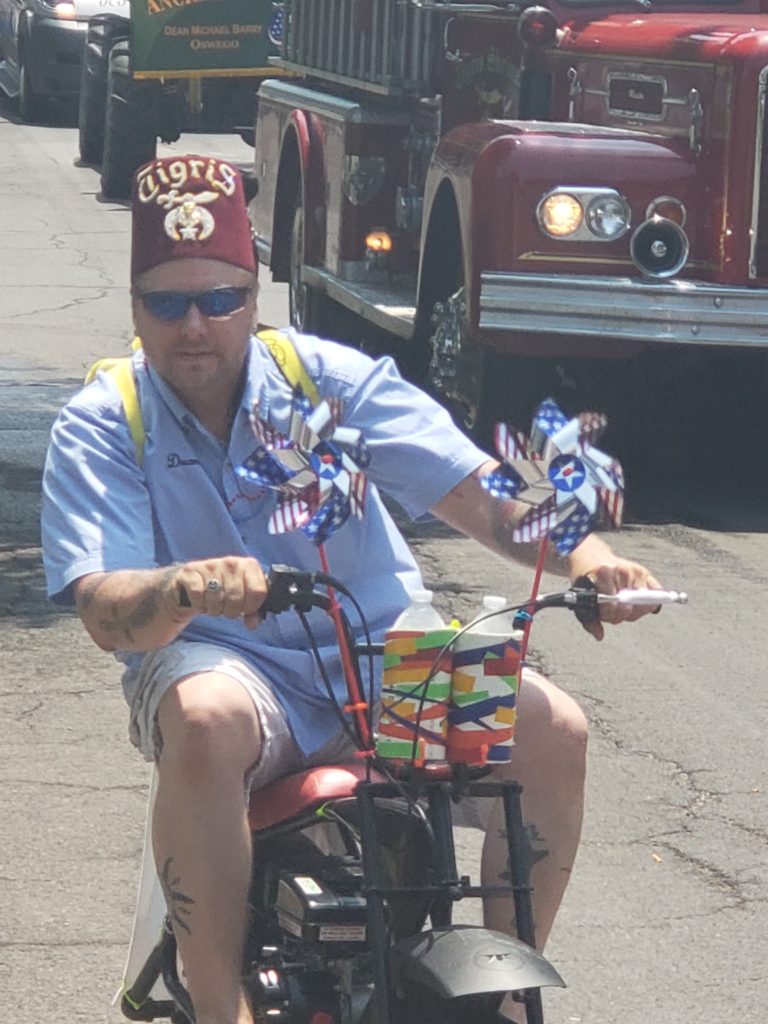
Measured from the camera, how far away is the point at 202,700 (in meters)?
3.32

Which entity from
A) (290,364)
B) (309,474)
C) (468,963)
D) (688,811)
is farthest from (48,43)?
(468,963)

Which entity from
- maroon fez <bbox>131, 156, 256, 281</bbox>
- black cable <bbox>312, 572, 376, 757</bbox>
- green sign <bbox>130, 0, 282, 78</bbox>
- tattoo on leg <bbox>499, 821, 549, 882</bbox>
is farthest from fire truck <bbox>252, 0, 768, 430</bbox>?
green sign <bbox>130, 0, 282, 78</bbox>

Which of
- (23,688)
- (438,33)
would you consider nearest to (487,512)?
(23,688)

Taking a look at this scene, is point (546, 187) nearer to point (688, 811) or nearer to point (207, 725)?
point (688, 811)

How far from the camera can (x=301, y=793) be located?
3.34m

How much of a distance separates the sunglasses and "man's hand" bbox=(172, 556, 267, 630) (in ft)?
1.94

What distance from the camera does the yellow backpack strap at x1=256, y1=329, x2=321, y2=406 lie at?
3760 mm

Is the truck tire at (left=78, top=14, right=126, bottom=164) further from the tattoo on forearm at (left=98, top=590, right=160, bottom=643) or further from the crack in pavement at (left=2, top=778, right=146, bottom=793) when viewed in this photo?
the tattoo on forearm at (left=98, top=590, right=160, bottom=643)

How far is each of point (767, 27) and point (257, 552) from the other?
5.79 meters

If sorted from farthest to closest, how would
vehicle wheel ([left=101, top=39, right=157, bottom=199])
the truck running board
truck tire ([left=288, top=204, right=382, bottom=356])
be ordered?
vehicle wheel ([left=101, top=39, right=157, bottom=199]) → truck tire ([left=288, top=204, right=382, bottom=356]) → the truck running board

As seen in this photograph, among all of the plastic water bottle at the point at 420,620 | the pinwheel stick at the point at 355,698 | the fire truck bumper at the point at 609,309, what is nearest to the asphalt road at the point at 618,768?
the fire truck bumper at the point at 609,309

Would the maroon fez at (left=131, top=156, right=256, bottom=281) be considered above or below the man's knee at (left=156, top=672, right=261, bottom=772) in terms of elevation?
above

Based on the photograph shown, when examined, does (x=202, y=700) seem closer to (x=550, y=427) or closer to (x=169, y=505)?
(x=169, y=505)

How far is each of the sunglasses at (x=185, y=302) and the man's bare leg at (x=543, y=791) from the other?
0.76 m
